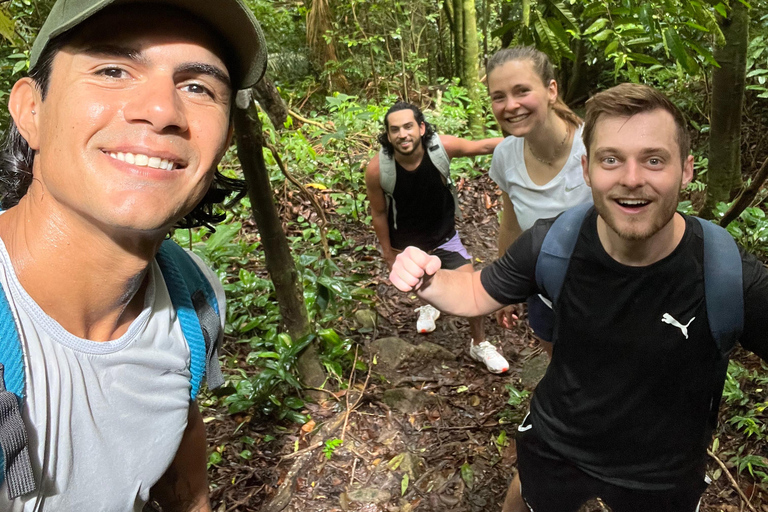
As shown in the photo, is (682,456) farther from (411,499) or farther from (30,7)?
(30,7)

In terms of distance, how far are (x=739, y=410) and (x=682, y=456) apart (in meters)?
1.90

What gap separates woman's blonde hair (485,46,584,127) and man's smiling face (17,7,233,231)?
1863mm

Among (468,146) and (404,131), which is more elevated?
(404,131)

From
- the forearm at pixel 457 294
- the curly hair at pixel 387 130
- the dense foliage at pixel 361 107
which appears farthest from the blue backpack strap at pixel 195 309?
the curly hair at pixel 387 130

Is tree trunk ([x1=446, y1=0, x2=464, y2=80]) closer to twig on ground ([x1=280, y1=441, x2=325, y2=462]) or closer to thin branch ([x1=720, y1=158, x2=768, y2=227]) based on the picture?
thin branch ([x1=720, y1=158, x2=768, y2=227])

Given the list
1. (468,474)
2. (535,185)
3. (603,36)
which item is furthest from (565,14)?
(468,474)

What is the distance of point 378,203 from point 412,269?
2.44 metres

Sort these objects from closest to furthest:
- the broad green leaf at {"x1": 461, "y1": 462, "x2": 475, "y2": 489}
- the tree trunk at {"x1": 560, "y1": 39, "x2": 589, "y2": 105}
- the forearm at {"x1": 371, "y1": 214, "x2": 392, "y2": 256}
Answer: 1. the broad green leaf at {"x1": 461, "y1": 462, "x2": 475, "y2": 489}
2. the forearm at {"x1": 371, "y1": 214, "x2": 392, "y2": 256}
3. the tree trunk at {"x1": 560, "y1": 39, "x2": 589, "y2": 105}

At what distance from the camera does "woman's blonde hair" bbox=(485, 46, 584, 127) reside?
8.69 feet

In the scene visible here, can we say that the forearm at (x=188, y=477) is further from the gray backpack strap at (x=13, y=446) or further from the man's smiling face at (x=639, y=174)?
the man's smiling face at (x=639, y=174)

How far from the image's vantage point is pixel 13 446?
947mm

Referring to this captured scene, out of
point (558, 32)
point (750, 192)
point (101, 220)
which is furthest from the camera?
point (750, 192)

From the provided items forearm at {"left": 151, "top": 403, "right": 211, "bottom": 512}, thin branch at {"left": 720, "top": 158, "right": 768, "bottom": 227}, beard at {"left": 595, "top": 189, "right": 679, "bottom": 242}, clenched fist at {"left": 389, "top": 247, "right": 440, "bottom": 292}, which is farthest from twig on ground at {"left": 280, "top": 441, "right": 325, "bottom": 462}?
thin branch at {"left": 720, "top": 158, "right": 768, "bottom": 227}

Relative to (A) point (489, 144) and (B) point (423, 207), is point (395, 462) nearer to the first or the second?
(B) point (423, 207)
